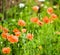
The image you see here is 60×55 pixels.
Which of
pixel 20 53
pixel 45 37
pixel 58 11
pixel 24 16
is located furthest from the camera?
pixel 58 11

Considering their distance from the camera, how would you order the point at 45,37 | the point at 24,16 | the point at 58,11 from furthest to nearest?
the point at 58,11 → the point at 24,16 → the point at 45,37

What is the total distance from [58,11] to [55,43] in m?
1.20

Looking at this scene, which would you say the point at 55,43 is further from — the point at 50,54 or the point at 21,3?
the point at 21,3

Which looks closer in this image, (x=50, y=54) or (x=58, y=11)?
(x=50, y=54)

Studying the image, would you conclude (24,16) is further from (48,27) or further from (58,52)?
(58,52)

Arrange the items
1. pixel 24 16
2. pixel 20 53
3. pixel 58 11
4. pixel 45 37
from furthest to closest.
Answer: pixel 58 11
pixel 24 16
pixel 45 37
pixel 20 53

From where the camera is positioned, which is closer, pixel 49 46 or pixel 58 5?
pixel 49 46

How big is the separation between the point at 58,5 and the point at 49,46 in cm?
161

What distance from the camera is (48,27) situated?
4027 mm

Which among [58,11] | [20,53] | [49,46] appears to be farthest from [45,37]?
[58,11]

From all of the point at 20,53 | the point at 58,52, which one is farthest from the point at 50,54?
the point at 20,53

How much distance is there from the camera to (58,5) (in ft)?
16.9

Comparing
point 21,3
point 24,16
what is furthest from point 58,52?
point 21,3

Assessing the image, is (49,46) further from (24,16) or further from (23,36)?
(24,16)
